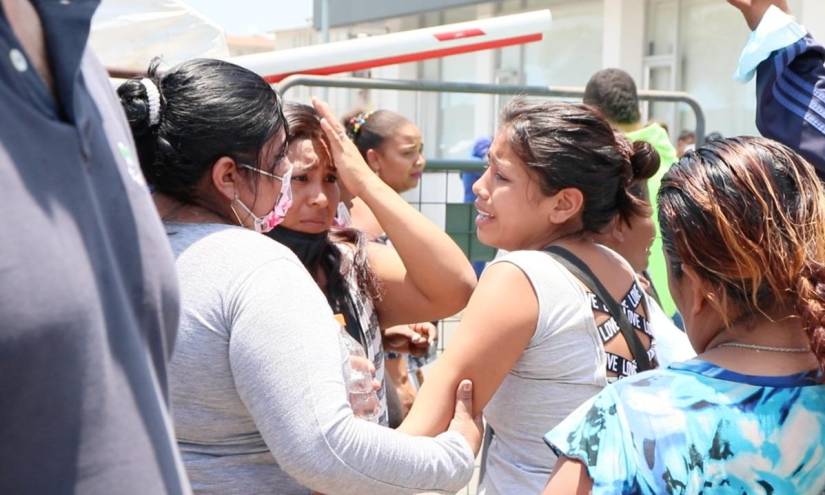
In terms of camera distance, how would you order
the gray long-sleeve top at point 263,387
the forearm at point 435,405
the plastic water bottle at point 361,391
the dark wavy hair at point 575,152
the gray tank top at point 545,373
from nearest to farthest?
the gray long-sleeve top at point 263,387, the plastic water bottle at point 361,391, the forearm at point 435,405, the gray tank top at point 545,373, the dark wavy hair at point 575,152

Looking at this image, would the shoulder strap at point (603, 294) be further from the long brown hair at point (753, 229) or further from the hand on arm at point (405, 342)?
the hand on arm at point (405, 342)

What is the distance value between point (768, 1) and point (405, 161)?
3.05 m

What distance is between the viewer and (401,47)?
4.01m

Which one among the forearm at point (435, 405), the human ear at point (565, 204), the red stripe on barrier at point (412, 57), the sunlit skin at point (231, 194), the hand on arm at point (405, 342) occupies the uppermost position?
the red stripe on barrier at point (412, 57)

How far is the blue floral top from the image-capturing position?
171cm

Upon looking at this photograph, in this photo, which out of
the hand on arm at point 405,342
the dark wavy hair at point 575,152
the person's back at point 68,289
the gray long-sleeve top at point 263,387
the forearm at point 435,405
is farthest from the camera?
the hand on arm at point 405,342

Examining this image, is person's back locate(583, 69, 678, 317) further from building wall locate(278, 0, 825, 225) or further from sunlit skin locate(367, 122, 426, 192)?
building wall locate(278, 0, 825, 225)

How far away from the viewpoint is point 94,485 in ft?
3.04

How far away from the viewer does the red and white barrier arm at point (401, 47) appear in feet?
13.1

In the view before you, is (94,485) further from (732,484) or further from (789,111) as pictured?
(789,111)

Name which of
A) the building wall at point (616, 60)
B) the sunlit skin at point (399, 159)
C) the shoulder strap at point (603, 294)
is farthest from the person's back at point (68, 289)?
the building wall at point (616, 60)

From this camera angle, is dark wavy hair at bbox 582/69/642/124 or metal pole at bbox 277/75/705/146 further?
dark wavy hair at bbox 582/69/642/124

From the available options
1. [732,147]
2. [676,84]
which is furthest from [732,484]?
[676,84]

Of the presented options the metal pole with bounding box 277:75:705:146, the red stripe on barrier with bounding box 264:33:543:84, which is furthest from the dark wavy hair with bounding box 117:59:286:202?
the metal pole with bounding box 277:75:705:146
